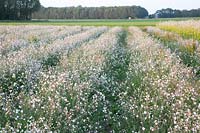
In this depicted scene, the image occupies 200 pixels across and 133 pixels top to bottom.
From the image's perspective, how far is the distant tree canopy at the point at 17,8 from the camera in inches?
3487

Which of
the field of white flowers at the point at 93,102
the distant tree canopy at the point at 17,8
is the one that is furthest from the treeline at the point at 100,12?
the field of white flowers at the point at 93,102

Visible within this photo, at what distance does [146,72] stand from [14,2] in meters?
82.4

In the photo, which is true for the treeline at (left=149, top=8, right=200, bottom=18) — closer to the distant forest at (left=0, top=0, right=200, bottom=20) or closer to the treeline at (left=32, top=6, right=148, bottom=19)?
the distant forest at (left=0, top=0, right=200, bottom=20)

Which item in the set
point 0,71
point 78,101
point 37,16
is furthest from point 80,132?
point 37,16

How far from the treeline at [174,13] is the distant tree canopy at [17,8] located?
42.3 meters

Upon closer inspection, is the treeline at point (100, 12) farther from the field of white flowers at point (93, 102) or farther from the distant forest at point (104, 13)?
the field of white flowers at point (93, 102)

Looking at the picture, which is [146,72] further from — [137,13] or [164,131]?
[137,13]

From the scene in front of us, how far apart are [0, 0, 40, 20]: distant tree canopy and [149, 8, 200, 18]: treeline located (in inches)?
1665

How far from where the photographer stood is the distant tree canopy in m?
88.6

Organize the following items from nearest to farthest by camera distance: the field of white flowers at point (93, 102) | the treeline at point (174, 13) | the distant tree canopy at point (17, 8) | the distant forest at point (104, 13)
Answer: the field of white flowers at point (93, 102) → the distant tree canopy at point (17, 8) → the treeline at point (174, 13) → the distant forest at point (104, 13)

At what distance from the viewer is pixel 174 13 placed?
132500mm

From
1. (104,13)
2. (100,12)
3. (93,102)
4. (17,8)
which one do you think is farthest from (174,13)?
(93,102)

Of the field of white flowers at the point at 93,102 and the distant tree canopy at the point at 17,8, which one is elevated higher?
the field of white flowers at the point at 93,102

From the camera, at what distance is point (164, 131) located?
717cm
